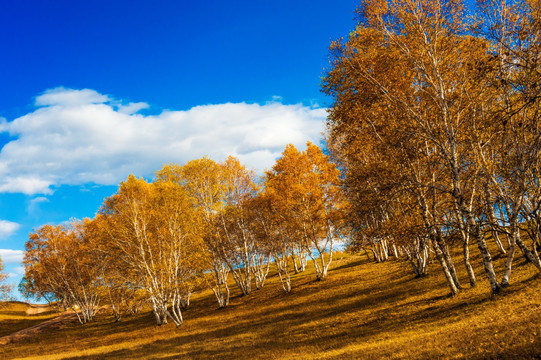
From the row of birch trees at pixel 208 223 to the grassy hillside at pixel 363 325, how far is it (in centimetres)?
469

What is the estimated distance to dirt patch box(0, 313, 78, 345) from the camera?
48.9m

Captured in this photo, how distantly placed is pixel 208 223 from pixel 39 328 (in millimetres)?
38518

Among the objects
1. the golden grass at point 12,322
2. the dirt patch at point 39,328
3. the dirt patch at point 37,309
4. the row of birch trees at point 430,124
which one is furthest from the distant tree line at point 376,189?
the dirt patch at point 37,309

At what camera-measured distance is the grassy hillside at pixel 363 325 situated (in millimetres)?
11867

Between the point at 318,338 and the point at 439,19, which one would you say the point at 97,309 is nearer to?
the point at 318,338

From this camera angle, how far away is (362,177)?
2030cm

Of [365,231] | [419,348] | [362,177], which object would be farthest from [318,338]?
[362,177]

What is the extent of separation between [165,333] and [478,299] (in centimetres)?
3006

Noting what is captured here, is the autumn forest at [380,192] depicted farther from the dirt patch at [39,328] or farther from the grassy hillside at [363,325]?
the dirt patch at [39,328]

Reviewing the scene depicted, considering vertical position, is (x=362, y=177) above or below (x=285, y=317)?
above

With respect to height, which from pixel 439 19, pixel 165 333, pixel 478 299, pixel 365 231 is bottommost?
pixel 165 333

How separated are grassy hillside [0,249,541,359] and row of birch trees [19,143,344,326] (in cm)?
469

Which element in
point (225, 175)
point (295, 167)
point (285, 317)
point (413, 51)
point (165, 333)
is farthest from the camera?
point (225, 175)

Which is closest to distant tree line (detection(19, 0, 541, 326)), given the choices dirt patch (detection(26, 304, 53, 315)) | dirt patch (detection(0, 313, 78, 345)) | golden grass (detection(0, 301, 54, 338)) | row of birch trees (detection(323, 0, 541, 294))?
row of birch trees (detection(323, 0, 541, 294))
